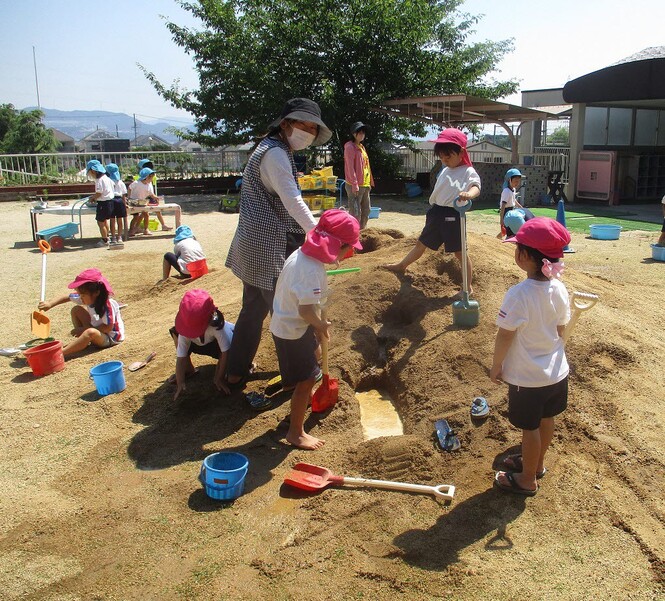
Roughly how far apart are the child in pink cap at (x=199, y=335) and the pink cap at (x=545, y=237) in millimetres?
2277

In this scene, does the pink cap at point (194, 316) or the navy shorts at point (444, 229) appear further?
the navy shorts at point (444, 229)

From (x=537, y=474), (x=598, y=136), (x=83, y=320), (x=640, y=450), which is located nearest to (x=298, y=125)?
(x=537, y=474)

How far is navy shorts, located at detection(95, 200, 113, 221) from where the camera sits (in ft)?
36.6

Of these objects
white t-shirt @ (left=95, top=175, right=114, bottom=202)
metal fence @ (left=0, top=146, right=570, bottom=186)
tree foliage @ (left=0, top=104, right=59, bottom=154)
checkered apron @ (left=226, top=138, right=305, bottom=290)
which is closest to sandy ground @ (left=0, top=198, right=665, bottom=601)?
checkered apron @ (left=226, top=138, right=305, bottom=290)

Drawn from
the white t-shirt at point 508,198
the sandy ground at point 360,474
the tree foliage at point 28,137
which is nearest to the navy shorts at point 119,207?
the sandy ground at point 360,474

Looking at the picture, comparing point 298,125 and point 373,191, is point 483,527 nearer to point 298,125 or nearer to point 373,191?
point 298,125

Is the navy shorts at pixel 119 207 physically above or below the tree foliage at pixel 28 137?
below

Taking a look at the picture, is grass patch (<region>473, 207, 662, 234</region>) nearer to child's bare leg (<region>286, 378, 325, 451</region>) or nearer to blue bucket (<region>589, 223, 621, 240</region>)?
blue bucket (<region>589, 223, 621, 240</region>)

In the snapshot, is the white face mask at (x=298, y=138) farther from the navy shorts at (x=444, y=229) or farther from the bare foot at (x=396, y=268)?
the bare foot at (x=396, y=268)

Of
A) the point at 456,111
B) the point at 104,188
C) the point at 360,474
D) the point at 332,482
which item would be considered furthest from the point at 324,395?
the point at 456,111

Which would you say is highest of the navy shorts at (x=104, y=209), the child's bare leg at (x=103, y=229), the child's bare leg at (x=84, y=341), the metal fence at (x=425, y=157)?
the metal fence at (x=425, y=157)

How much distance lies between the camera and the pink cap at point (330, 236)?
11.5 feet

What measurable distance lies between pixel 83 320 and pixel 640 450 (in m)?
4.73

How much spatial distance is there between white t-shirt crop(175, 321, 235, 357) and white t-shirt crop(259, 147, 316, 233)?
1.08 m
